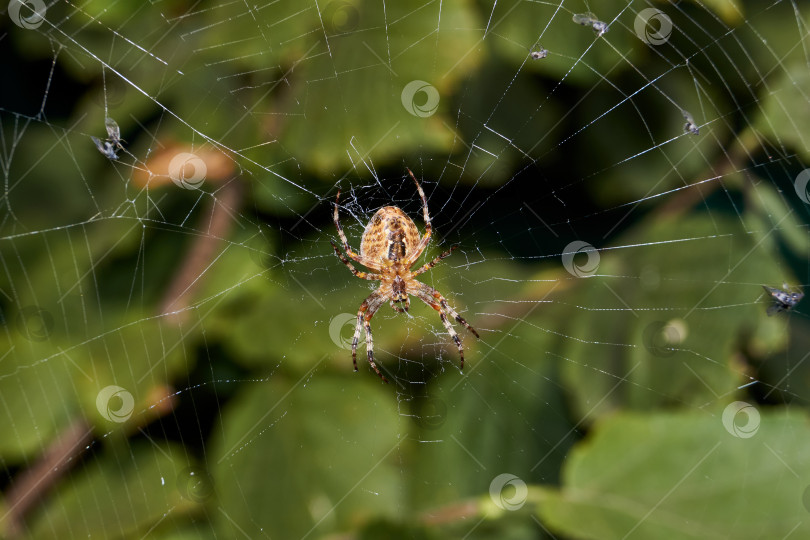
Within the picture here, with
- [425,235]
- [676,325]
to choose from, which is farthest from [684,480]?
[425,235]

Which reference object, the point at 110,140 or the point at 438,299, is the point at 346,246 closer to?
the point at 438,299

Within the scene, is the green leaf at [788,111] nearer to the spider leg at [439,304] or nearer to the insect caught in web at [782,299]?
the insect caught in web at [782,299]

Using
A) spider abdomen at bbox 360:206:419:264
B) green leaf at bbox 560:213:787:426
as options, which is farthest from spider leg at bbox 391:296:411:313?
green leaf at bbox 560:213:787:426

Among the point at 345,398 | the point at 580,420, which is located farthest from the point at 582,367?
the point at 345,398

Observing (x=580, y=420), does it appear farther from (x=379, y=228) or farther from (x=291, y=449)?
(x=379, y=228)

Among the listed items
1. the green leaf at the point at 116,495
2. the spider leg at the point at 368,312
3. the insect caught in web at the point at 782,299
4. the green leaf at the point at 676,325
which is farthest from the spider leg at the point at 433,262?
the green leaf at the point at 116,495

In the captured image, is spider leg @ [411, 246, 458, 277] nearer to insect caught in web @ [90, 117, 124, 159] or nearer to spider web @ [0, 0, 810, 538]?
spider web @ [0, 0, 810, 538]
